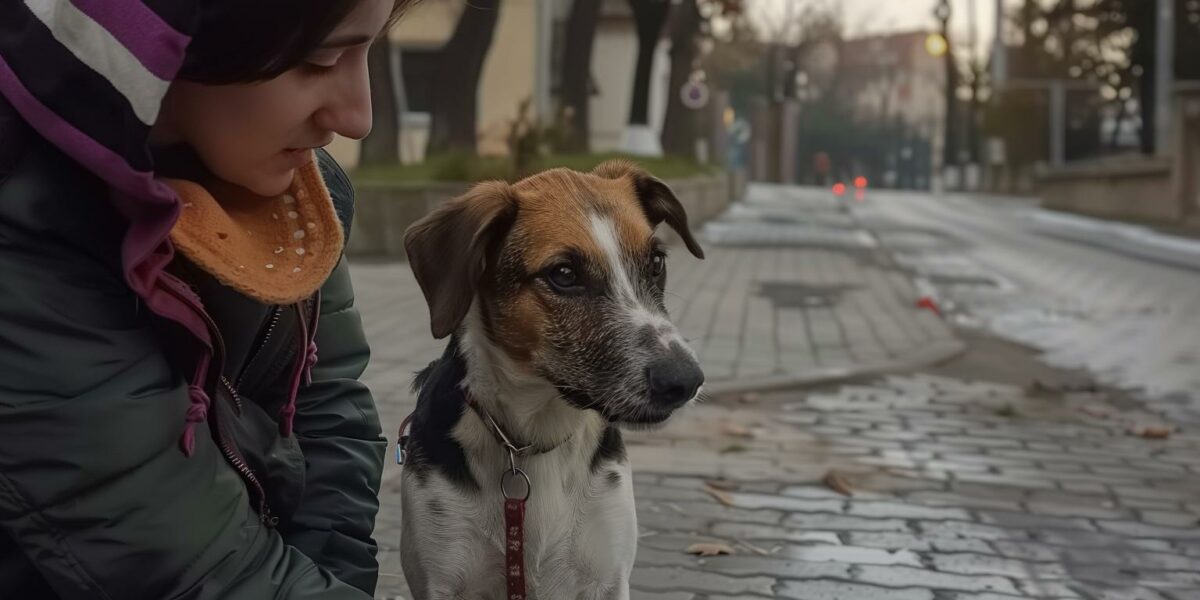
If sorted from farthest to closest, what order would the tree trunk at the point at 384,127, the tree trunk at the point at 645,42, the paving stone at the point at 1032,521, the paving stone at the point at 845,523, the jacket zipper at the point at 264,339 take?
the tree trunk at the point at 645,42 < the tree trunk at the point at 384,127 < the paving stone at the point at 1032,521 < the paving stone at the point at 845,523 < the jacket zipper at the point at 264,339

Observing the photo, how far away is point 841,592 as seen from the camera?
4.80 metres

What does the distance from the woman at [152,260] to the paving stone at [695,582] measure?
8.87 ft

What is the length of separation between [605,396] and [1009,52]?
7065cm

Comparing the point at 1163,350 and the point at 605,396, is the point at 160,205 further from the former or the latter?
the point at 1163,350

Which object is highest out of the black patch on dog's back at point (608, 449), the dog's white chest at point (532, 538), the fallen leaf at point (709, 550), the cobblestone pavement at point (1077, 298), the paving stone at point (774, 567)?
the black patch on dog's back at point (608, 449)

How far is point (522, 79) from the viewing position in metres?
35.1

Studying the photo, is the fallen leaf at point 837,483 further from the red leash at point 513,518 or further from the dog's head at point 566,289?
the red leash at point 513,518

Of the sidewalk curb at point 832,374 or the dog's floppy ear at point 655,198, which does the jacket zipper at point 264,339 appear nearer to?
the dog's floppy ear at point 655,198

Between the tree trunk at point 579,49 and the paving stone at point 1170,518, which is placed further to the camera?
the tree trunk at point 579,49

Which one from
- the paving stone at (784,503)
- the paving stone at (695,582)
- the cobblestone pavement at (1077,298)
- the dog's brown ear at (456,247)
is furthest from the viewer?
the cobblestone pavement at (1077,298)

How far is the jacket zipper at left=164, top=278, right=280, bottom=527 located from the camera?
2.01 m

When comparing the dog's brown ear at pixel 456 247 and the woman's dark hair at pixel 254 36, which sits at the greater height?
the woman's dark hair at pixel 254 36

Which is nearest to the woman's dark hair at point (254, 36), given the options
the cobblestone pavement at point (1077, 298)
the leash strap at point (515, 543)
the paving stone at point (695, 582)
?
the leash strap at point (515, 543)

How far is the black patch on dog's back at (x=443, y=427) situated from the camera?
3.55 m
